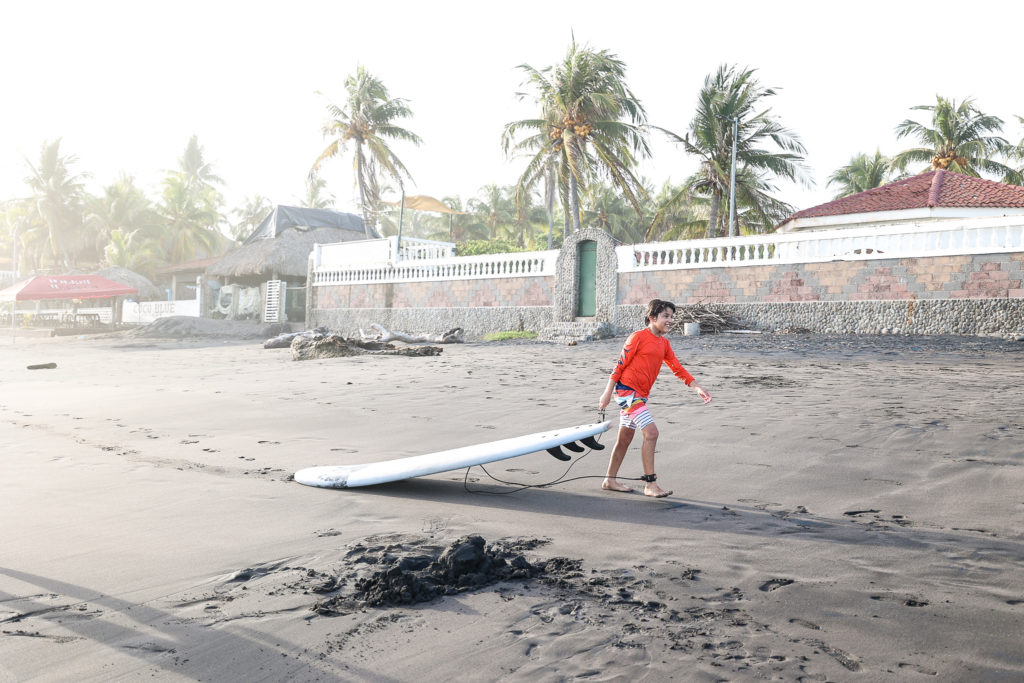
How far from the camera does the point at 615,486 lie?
5.65m

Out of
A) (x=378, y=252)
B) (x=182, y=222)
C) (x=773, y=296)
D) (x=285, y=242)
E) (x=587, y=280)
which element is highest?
(x=182, y=222)

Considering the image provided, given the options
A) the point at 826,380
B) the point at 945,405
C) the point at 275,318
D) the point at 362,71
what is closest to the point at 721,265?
the point at 826,380

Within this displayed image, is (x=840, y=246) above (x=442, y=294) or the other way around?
above

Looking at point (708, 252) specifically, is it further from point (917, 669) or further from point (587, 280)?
point (917, 669)

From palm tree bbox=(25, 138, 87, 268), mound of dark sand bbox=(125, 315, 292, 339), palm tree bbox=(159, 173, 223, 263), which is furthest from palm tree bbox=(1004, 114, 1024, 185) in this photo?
palm tree bbox=(25, 138, 87, 268)

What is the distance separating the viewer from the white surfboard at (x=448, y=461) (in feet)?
18.0

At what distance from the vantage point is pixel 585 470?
642cm

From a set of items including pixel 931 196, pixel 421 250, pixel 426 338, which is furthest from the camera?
pixel 421 250

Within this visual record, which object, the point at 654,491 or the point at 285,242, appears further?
the point at 285,242

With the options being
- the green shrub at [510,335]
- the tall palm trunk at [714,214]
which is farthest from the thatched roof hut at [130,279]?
the tall palm trunk at [714,214]

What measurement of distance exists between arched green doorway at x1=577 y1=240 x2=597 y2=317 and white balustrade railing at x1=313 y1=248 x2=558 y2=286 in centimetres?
88

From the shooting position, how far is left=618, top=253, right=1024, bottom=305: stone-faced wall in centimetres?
1380

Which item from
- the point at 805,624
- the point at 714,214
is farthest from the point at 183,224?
the point at 805,624

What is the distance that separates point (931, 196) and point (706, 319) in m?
9.94
